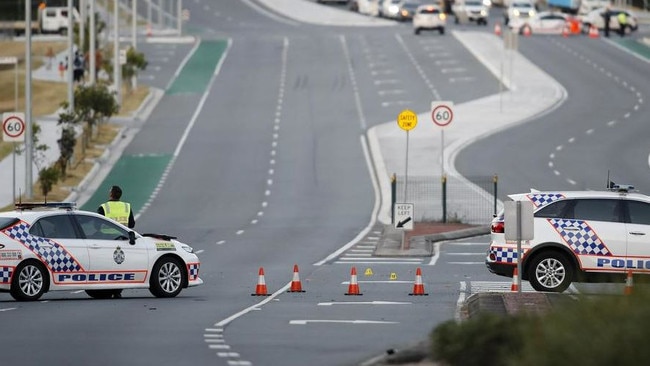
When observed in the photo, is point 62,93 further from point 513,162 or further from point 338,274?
point 338,274

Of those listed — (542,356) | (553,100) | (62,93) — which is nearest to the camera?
(542,356)

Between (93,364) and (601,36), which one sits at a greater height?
(601,36)

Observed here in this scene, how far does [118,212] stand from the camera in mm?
26172

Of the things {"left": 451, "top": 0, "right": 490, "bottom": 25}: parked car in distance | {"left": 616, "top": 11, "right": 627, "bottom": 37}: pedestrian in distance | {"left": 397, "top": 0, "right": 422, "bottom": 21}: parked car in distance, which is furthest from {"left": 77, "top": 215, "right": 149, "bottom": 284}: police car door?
{"left": 397, "top": 0, "right": 422, "bottom": 21}: parked car in distance

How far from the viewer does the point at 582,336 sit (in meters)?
11.3

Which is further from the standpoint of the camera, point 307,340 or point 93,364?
point 307,340

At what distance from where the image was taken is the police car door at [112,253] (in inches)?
951

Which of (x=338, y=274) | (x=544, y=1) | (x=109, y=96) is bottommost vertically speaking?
(x=338, y=274)

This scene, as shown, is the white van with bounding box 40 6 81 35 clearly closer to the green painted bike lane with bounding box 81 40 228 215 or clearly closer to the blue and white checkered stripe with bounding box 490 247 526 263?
the green painted bike lane with bounding box 81 40 228 215

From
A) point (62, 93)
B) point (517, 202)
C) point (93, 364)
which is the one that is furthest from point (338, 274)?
point (62, 93)

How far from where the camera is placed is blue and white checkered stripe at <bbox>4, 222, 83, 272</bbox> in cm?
2352

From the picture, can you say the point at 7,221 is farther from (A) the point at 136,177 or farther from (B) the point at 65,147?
(A) the point at 136,177

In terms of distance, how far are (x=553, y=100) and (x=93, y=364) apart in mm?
55051

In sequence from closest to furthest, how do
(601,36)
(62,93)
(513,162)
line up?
(513,162) → (62,93) → (601,36)
